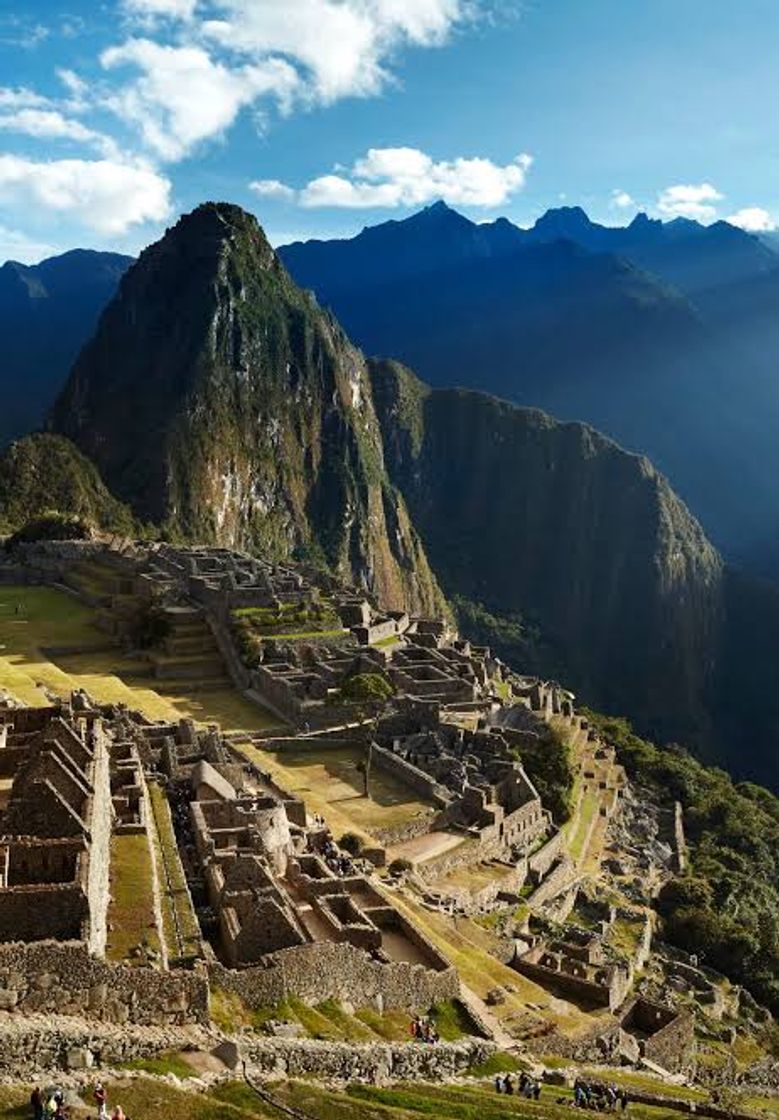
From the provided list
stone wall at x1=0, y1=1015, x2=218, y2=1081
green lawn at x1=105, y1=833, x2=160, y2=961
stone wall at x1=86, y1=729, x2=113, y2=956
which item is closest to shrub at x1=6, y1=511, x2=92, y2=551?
stone wall at x1=86, y1=729, x2=113, y2=956

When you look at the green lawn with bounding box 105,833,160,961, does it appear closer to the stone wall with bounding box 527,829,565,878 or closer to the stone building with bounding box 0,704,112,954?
the stone building with bounding box 0,704,112,954

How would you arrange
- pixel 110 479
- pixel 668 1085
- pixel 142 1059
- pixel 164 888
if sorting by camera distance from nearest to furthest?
1. pixel 142 1059
2. pixel 164 888
3. pixel 668 1085
4. pixel 110 479

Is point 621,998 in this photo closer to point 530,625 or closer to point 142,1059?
point 142,1059

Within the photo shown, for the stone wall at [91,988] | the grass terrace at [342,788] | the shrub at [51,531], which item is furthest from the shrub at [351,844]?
the shrub at [51,531]

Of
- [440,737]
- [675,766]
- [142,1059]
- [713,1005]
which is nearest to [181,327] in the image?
[675,766]

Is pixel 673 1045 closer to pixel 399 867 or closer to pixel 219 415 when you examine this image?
pixel 399 867

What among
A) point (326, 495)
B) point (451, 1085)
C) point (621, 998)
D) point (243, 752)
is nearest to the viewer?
point (451, 1085)

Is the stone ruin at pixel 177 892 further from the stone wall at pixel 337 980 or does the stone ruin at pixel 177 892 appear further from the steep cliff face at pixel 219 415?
the steep cliff face at pixel 219 415
